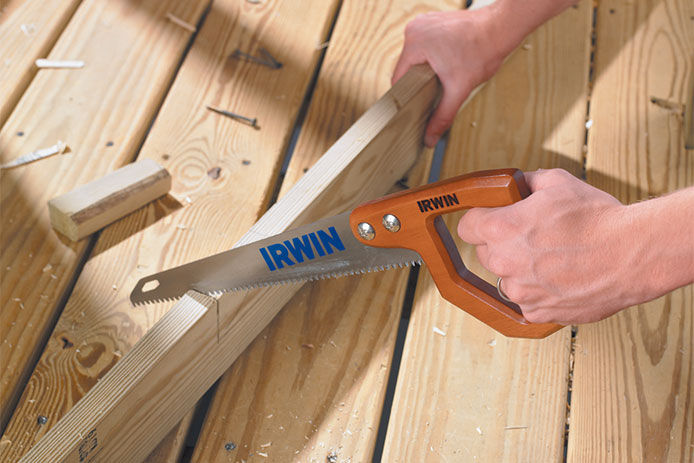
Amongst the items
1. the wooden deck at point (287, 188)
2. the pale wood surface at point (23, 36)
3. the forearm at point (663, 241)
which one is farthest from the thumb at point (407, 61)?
the pale wood surface at point (23, 36)

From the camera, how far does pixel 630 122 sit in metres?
2.45

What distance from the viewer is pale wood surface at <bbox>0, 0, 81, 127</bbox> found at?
243cm

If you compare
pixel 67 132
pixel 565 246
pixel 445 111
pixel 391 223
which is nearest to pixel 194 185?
pixel 67 132

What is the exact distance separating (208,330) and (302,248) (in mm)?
276

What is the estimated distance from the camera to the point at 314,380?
5.98 feet

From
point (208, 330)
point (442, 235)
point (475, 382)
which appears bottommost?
point (475, 382)

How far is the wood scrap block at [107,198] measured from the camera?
203cm

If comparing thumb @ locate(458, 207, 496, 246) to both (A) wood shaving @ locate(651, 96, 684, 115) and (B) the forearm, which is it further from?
(A) wood shaving @ locate(651, 96, 684, 115)

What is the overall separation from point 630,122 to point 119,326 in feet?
5.57

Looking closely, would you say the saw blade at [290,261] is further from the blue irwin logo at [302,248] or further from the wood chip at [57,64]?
the wood chip at [57,64]

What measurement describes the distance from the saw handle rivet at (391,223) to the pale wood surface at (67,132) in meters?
0.94

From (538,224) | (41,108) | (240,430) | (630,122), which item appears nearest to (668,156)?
(630,122)

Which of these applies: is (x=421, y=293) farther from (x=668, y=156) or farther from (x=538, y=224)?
(x=668, y=156)

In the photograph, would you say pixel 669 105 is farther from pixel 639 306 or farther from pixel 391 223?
pixel 391 223
